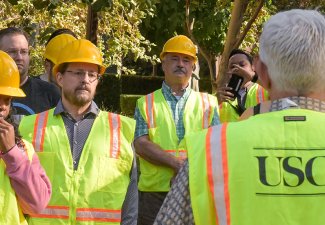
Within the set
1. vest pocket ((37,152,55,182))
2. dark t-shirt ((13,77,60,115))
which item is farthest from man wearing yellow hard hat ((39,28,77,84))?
vest pocket ((37,152,55,182))

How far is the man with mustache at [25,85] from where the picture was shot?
549 centimetres

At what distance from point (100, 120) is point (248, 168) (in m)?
2.31

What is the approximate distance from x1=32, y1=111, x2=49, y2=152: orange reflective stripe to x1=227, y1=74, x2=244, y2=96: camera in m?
2.16

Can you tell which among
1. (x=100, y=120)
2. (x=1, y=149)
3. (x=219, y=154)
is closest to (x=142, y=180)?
(x=100, y=120)

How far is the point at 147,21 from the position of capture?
1207 centimetres

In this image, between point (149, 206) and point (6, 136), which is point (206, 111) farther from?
point (6, 136)

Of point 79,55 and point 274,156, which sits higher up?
point 79,55

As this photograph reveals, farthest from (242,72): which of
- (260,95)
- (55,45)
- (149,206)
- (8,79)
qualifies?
(8,79)

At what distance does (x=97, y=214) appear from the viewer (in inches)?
179

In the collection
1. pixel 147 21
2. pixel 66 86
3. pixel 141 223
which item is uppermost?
pixel 147 21

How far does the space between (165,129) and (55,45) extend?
3.60ft

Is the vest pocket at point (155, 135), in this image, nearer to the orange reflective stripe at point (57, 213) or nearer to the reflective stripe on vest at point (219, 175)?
the orange reflective stripe at point (57, 213)

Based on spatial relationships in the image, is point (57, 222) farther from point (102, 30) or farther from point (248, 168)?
point (102, 30)

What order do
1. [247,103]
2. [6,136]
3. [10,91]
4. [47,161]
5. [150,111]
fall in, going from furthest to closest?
[247,103]
[150,111]
[47,161]
[10,91]
[6,136]
